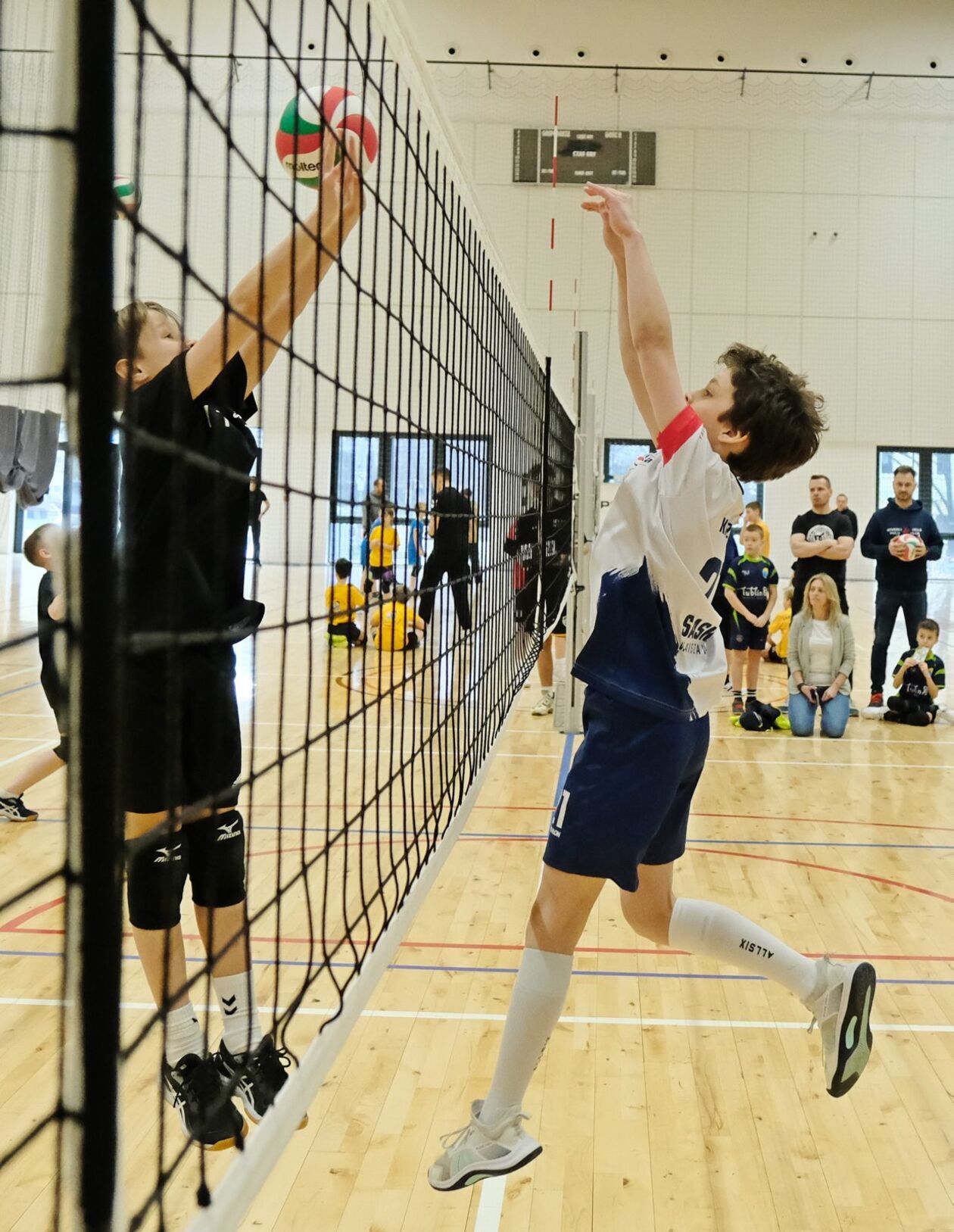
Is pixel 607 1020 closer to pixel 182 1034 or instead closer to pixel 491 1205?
pixel 491 1205

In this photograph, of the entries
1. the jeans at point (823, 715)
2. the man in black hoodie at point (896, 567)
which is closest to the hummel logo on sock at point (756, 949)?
the jeans at point (823, 715)

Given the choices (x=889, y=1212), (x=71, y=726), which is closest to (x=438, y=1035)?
(x=889, y=1212)

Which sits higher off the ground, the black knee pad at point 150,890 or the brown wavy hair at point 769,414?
the brown wavy hair at point 769,414

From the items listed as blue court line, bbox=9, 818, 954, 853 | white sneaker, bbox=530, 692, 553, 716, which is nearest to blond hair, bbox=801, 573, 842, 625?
white sneaker, bbox=530, 692, 553, 716

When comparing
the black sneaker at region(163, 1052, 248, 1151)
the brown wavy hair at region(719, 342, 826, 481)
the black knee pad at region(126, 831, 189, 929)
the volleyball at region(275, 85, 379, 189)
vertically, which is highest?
the volleyball at region(275, 85, 379, 189)

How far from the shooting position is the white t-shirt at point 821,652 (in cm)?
690

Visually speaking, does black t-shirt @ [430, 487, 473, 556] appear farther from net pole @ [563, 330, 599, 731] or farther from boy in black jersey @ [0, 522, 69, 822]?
boy in black jersey @ [0, 522, 69, 822]

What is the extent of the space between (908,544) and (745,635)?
121cm

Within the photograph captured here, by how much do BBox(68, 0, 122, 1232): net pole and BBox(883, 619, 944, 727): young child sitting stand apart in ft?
22.9

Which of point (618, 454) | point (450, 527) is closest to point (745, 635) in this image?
point (450, 527)

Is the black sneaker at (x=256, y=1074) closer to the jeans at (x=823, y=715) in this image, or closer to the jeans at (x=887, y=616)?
the jeans at (x=823, y=715)

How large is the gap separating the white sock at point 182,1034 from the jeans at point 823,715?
5.49m

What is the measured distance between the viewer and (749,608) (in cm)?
764

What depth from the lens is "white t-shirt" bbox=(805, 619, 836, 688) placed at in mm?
6898
